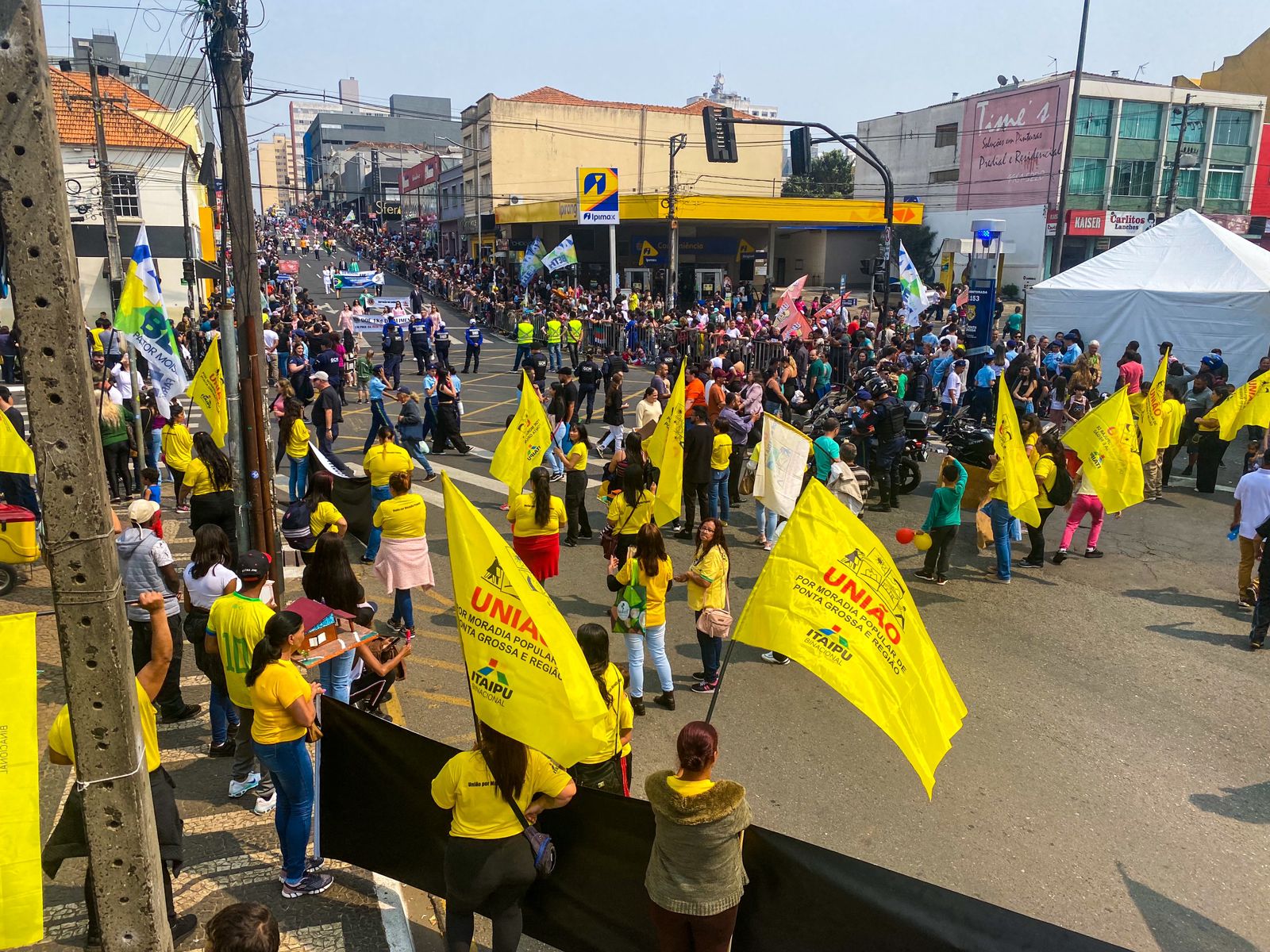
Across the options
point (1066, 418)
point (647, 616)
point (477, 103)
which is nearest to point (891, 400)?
point (1066, 418)

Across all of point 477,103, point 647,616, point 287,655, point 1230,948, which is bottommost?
point 1230,948

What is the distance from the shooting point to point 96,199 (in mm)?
32812

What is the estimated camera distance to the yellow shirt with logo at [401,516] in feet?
24.9

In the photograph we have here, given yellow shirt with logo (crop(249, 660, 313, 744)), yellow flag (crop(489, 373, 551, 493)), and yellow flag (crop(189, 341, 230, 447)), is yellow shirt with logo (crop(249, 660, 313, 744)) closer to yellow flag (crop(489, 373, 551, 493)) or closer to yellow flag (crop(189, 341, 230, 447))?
yellow flag (crop(489, 373, 551, 493))

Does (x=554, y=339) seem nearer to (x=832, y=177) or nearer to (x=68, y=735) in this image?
(x=68, y=735)

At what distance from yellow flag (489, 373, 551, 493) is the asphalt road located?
1249 millimetres

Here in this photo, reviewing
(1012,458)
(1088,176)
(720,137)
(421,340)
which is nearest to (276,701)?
(1012,458)

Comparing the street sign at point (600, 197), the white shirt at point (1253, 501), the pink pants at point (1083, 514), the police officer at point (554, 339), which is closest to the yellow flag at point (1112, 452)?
the pink pants at point (1083, 514)

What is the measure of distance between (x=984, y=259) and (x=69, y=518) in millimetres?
32556

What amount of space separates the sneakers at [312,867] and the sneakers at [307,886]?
1 cm

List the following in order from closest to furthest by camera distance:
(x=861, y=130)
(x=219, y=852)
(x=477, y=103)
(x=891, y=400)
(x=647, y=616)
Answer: (x=219, y=852)
(x=647, y=616)
(x=891, y=400)
(x=477, y=103)
(x=861, y=130)

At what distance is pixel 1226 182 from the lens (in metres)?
50.8

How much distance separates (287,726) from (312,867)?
0.97m

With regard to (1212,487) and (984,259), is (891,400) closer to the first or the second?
(1212,487)
